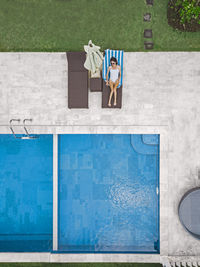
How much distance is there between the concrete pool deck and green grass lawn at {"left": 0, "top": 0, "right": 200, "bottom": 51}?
41 cm

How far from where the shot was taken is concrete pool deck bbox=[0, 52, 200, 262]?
6859 millimetres

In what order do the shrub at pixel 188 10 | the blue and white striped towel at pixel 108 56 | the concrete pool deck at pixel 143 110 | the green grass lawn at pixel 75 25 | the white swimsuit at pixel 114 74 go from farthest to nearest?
the green grass lawn at pixel 75 25
the concrete pool deck at pixel 143 110
the blue and white striped towel at pixel 108 56
the white swimsuit at pixel 114 74
the shrub at pixel 188 10

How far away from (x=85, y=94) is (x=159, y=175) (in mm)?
3410

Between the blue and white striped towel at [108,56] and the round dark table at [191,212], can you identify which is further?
the blue and white striped towel at [108,56]

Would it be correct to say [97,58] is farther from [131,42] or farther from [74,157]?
[74,157]

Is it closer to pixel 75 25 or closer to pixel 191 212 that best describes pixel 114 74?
pixel 75 25

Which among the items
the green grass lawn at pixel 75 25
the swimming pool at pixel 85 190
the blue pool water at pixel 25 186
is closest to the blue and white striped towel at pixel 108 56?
the green grass lawn at pixel 75 25

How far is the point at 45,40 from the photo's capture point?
7.08m

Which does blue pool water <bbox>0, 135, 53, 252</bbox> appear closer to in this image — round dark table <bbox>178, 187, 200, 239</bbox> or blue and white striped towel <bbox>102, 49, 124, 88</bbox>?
blue and white striped towel <bbox>102, 49, 124, 88</bbox>

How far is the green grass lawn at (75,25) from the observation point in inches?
278

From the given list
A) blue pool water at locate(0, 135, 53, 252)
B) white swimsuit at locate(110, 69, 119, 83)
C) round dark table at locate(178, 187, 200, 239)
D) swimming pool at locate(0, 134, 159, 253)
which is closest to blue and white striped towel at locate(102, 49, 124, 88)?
white swimsuit at locate(110, 69, 119, 83)

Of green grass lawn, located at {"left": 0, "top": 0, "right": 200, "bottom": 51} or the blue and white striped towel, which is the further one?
green grass lawn, located at {"left": 0, "top": 0, "right": 200, "bottom": 51}

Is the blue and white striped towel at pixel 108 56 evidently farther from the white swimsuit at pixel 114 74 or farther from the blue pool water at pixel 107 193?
the blue pool water at pixel 107 193

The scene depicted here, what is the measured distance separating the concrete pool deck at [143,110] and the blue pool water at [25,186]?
0.61m
